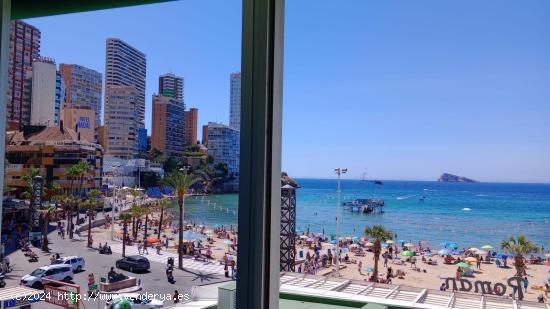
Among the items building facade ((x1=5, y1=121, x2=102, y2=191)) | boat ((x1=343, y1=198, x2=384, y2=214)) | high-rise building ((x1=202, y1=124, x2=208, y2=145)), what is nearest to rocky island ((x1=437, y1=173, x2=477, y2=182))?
boat ((x1=343, y1=198, x2=384, y2=214))

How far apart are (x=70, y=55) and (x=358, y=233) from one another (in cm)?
1441

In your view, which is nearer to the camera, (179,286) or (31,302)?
(31,302)

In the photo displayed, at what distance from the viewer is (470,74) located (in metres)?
19.0

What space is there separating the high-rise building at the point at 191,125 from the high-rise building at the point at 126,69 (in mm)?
321

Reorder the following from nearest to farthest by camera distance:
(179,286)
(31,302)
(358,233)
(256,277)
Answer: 1. (256,277)
2. (31,302)
3. (179,286)
4. (358,233)

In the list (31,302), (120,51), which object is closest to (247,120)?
(120,51)

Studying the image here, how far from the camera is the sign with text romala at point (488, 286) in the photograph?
974 centimetres

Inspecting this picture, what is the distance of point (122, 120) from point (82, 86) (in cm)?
41

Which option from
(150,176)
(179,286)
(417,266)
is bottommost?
(417,266)

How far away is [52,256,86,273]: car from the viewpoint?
2679mm

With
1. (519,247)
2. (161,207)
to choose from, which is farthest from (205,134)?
(519,247)

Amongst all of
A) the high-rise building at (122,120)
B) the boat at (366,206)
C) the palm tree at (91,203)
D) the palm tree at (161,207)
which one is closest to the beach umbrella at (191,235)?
the palm tree at (161,207)

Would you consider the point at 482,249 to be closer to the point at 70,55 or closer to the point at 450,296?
the point at 450,296

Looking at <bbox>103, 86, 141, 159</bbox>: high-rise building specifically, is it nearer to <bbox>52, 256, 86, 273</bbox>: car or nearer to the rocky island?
<bbox>52, 256, 86, 273</bbox>: car
